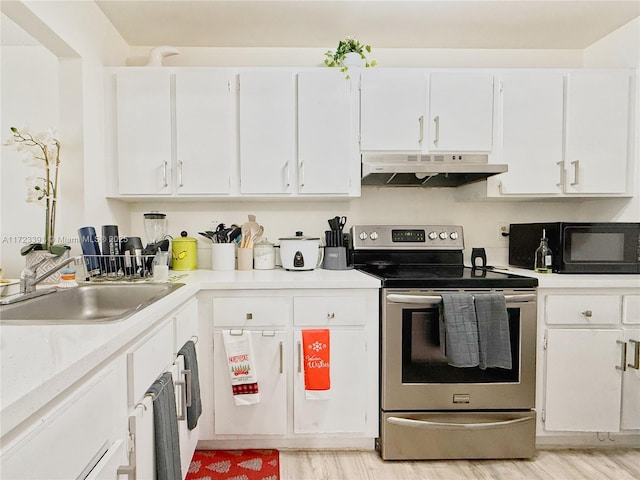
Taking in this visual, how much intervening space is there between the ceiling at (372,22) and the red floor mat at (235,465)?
232 centimetres

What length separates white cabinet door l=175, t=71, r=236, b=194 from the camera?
2230 mm

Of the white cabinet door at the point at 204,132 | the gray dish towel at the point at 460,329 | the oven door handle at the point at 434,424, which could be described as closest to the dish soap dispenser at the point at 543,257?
the gray dish towel at the point at 460,329

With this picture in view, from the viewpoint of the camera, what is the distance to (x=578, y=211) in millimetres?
2701

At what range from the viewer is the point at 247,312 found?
1938 millimetres

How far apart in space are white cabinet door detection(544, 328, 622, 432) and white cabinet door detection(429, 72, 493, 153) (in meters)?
1.13

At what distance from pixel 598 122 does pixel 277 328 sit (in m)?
2.20

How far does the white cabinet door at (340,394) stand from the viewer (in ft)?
6.40

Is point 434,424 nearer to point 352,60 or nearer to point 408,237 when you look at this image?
point 408,237

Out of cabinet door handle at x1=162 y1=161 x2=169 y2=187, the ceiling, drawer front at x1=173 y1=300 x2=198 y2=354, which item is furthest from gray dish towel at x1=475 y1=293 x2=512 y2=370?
cabinet door handle at x1=162 y1=161 x2=169 y2=187

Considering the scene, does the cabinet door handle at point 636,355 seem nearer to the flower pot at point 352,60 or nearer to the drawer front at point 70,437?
the flower pot at point 352,60

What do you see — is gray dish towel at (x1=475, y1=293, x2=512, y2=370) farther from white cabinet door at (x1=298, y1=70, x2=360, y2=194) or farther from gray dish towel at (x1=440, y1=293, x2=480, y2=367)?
white cabinet door at (x1=298, y1=70, x2=360, y2=194)

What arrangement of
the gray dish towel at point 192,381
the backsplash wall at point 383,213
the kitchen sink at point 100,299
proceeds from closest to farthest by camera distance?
the kitchen sink at point 100,299, the gray dish towel at point 192,381, the backsplash wall at point 383,213

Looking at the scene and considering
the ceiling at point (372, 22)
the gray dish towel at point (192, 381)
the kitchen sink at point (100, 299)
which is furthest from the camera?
the ceiling at point (372, 22)

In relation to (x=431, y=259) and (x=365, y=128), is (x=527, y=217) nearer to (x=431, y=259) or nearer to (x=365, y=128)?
(x=431, y=259)
